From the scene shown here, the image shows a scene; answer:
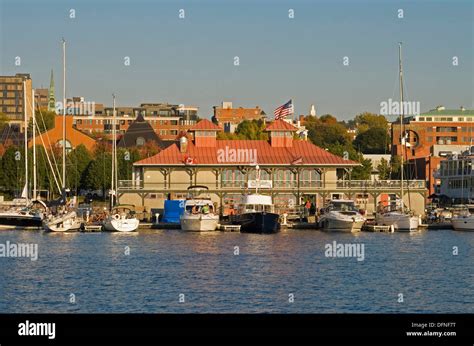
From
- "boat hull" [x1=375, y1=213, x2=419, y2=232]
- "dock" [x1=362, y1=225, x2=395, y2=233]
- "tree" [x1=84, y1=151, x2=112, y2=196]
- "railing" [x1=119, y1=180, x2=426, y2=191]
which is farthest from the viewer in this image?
"tree" [x1=84, y1=151, x2=112, y2=196]

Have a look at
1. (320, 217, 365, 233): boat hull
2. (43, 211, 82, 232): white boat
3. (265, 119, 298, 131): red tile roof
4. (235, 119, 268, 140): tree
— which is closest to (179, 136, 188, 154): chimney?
(265, 119, 298, 131): red tile roof

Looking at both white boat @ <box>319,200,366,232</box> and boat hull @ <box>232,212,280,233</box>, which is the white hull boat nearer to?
boat hull @ <box>232,212,280,233</box>

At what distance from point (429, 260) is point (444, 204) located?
7426 centimetres

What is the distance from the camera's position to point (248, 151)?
111 m

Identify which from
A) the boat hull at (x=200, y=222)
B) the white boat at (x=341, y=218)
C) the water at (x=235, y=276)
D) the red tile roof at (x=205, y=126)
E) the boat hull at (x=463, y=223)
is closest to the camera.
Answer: the water at (x=235, y=276)

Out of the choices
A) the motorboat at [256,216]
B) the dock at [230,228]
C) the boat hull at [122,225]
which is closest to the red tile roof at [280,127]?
the motorboat at [256,216]

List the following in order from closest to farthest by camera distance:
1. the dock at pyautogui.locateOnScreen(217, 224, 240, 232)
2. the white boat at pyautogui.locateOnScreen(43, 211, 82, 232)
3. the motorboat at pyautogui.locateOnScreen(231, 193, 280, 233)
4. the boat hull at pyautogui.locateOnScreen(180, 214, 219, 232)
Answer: the motorboat at pyautogui.locateOnScreen(231, 193, 280, 233), the boat hull at pyautogui.locateOnScreen(180, 214, 219, 232), the white boat at pyautogui.locateOnScreen(43, 211, 82, 232), the dock at pyautogui.locateOnScreen(217, 224, 240, 232)

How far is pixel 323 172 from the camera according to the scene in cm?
10788

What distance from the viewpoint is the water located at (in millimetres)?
40938

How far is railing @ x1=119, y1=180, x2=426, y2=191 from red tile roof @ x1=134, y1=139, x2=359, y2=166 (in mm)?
1947

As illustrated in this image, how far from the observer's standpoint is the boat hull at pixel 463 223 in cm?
9562

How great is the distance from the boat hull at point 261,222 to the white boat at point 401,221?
10.3 metres

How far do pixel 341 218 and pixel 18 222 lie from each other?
94.2ft

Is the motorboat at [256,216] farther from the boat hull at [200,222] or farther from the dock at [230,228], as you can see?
the boat hull at [200,222]
